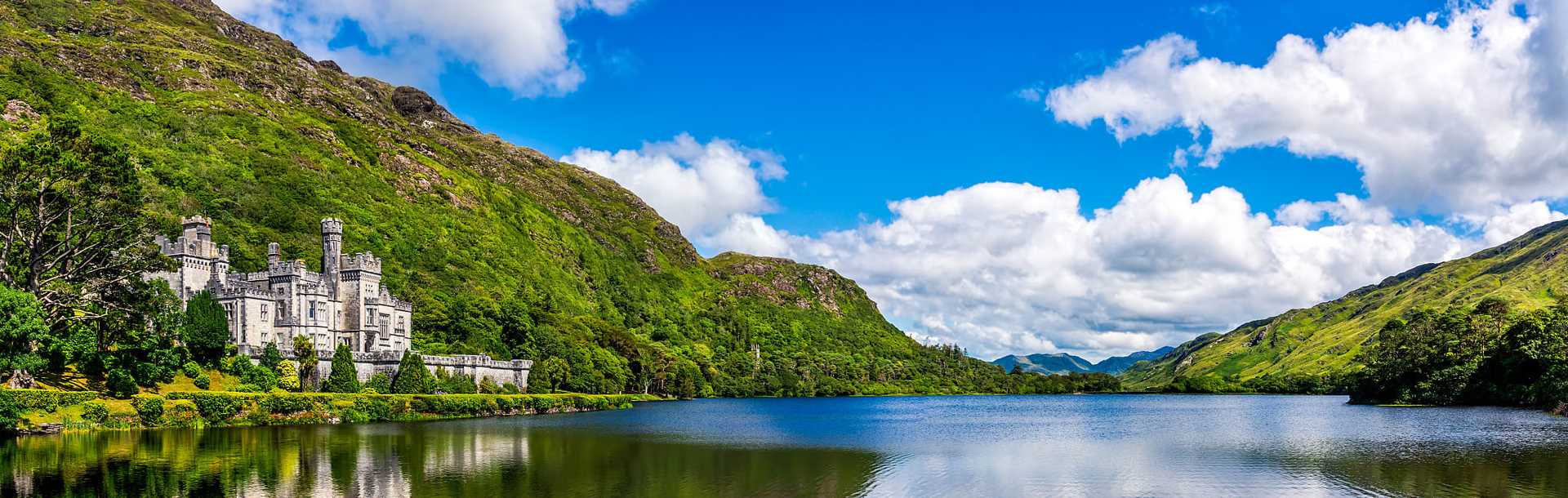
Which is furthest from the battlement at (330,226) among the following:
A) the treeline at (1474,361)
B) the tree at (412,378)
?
the treeline at (1474,361)

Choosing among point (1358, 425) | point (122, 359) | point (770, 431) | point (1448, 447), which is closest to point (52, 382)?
point (122, 359)

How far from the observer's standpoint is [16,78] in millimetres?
155500

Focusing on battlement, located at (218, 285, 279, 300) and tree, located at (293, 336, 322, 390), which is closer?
tree, located at (293, 336, 322, 390)

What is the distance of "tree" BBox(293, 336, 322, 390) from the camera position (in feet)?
273

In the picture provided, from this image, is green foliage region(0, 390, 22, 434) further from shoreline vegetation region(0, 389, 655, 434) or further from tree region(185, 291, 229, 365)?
tree region(185, 291, 229, 365)

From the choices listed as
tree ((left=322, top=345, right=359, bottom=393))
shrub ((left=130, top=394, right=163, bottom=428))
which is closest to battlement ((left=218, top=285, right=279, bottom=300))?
tree ((left=322, top=345, right=359, bottom=393))

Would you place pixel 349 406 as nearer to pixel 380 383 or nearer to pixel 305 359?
pixel 305 359

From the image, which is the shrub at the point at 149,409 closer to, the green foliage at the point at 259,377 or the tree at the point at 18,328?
the tree at the point at 18,328

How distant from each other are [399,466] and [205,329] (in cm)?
4300

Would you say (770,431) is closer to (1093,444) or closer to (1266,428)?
(1093,444)

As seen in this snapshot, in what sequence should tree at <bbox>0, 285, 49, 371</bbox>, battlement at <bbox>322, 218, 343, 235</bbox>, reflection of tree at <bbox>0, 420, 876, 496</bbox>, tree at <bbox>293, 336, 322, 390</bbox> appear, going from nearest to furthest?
reflection of tree at <bbox>0, 420, 876, 496</bbox> < tree at <bbox>0, 285, 49, 371</bbox> < tree at <bbox>293, 336, 322, 390</bbox> < battlement at <bbox>322, 218, 343, 235</bbox>

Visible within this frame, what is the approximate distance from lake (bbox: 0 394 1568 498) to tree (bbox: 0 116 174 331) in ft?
45.7

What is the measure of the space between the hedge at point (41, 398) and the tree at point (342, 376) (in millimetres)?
25239

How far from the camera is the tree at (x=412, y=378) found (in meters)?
88.1
